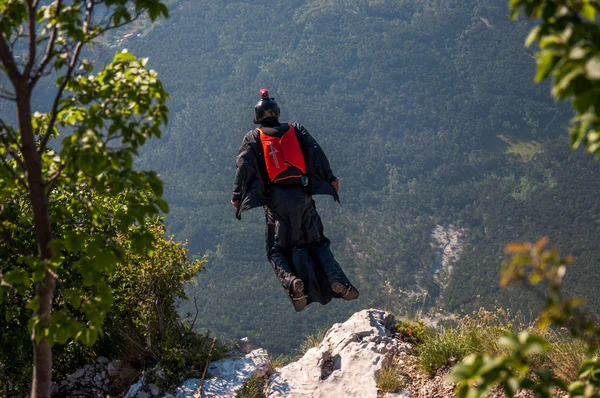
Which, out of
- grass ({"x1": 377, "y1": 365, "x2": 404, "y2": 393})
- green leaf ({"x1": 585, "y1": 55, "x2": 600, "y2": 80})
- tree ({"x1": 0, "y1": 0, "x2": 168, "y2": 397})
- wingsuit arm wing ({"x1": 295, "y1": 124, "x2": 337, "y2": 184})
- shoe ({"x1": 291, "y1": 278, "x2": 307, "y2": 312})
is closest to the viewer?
green leaf ({"x1": 585, "y1": 55, "x2": 600, "y2": 80})

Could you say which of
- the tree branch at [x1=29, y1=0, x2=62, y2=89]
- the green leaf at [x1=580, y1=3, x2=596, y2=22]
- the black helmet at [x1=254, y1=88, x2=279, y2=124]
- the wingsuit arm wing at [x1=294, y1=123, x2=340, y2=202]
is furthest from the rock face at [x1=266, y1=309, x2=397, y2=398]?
the green leaf at [x1=580, y1=3, x2=596, y2=22]

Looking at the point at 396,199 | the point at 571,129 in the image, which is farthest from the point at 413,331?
the point at 396,199

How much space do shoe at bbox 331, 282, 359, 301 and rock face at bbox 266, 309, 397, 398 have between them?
0.44m

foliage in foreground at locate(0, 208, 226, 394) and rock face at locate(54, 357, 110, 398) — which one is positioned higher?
foliage in foreground at locate(0, 208, 226, 394)

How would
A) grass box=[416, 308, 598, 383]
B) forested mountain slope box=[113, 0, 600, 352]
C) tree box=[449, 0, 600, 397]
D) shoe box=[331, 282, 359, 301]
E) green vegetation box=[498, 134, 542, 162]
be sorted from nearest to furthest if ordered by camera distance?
tree box=[449, 0, 600, 397], grass box=[416, 308, 598, 383], shoe box=[331, 282, 359, 301], forested mountain slope box=[113, 0, 600, 352], green vegetation box=[498, 134, 542, 162]

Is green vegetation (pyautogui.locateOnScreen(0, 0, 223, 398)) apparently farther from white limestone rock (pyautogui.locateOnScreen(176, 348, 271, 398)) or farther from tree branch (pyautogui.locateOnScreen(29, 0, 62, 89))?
white limestone rock (pyautogui.locateOnScreen(176, 348, 271, 398))

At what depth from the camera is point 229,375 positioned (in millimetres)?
7914

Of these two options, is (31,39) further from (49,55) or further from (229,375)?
(229,375)

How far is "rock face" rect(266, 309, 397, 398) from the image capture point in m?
7.38

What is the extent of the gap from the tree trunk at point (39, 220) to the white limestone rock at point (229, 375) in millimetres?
3404

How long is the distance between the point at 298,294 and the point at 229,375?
4.03 ft

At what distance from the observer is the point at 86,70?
4.19 m

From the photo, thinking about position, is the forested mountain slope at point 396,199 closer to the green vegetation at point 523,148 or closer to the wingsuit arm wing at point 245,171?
the green vegetation at point 523,148

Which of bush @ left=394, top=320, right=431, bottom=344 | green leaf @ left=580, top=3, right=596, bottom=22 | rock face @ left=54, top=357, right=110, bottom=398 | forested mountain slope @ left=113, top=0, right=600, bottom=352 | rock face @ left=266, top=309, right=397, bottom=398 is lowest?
forested mountain slope @ left=113, top=0, right=600, bottom=352
